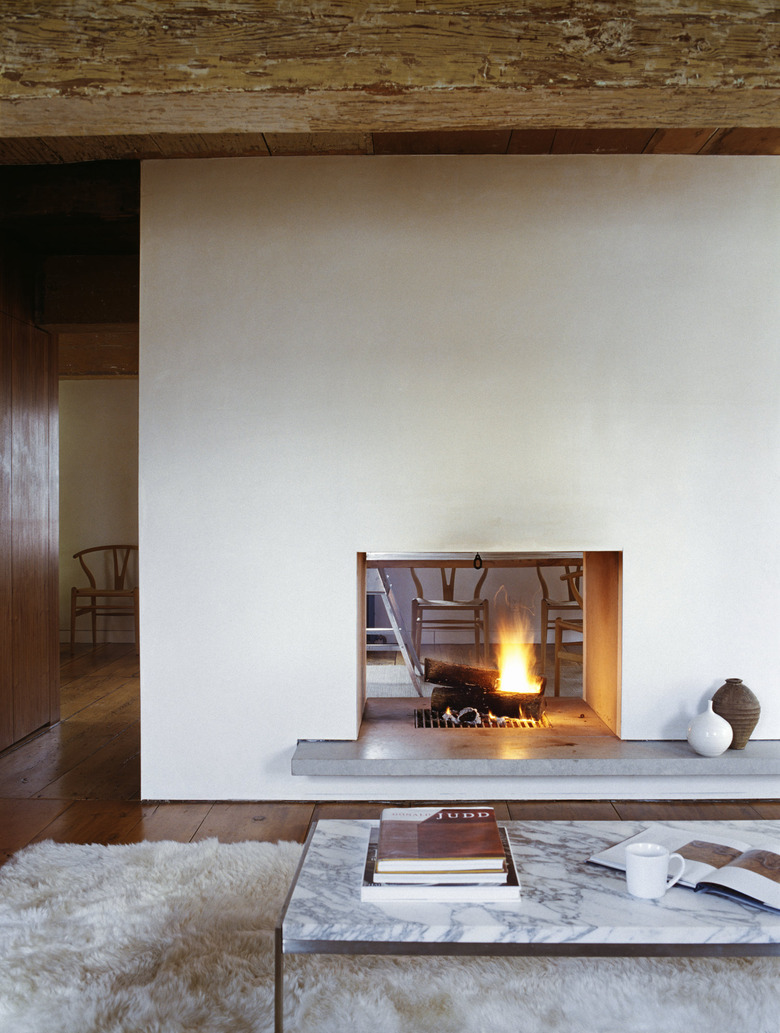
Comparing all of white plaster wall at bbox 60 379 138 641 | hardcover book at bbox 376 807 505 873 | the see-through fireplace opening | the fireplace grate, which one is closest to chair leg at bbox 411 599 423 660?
the see-through fireplace opening

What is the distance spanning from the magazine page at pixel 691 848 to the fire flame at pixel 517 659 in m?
1.59

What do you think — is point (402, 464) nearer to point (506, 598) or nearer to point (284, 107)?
A: point (506, 598)

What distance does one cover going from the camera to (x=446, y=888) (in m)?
1.49

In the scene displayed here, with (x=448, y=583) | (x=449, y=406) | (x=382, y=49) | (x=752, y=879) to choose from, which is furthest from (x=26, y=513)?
(x=752, y=879)

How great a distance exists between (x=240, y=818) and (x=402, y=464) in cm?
138

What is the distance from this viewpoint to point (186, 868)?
2.39 m

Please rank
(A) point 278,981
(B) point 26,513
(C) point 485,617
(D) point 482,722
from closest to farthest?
(A) point 278,981 → (D) point 482,722 → (C) point 485,617 → (B) point 26,513

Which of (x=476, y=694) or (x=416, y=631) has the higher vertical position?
(x=416, y=631)

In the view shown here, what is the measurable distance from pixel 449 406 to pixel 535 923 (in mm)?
1998

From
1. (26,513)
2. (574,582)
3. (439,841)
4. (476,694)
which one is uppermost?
(26,513)

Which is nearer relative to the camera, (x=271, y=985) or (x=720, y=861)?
(x=720, y=861)

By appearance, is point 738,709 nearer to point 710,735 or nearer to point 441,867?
point 710,735

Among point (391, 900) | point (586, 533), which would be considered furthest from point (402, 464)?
point (391, 900)

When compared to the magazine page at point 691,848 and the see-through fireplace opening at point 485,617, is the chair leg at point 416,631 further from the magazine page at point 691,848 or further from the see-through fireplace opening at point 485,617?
the magazine page at point 691,848
